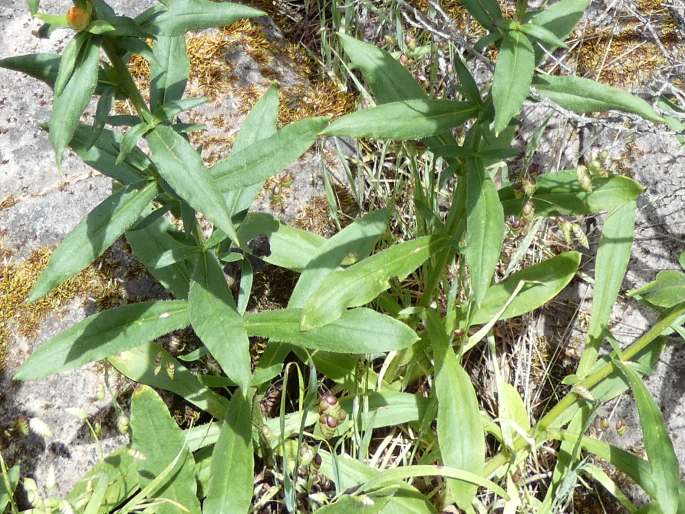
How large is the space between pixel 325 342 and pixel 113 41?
814 mm

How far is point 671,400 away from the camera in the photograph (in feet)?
7.34

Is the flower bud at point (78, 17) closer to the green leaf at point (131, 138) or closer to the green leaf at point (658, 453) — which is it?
the green leaf at point (131, 138)

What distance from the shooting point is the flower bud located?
4.12ft

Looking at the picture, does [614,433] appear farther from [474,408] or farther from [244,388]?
[244,388]

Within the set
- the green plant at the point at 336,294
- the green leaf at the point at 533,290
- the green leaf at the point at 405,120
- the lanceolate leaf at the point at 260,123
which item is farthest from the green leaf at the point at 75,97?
the green leaf at the point at 533,290

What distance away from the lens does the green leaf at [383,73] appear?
6.23ft

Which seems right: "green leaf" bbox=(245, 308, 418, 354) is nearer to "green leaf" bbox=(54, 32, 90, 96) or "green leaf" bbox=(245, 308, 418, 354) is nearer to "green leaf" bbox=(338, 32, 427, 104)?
"green leaf" bbox=(338, 32, 427, 104)

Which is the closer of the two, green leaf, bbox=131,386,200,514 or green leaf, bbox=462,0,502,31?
green leaf, bbox=462,0,502,31

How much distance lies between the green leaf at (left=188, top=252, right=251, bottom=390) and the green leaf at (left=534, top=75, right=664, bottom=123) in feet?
2.80

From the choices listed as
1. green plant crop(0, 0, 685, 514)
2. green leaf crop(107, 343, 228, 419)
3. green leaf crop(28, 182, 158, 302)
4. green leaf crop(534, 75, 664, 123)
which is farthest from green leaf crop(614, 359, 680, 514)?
green leaf crop(28, 182, 158, 302)

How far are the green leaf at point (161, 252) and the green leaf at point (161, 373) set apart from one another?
0.59 ft

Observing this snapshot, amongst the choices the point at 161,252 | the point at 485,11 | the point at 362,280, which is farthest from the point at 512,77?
the point at 161,252

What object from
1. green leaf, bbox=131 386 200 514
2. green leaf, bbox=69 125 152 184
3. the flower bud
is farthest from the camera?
green leaf, bbox=131 386 200 514

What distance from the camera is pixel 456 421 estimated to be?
75.3 inches
